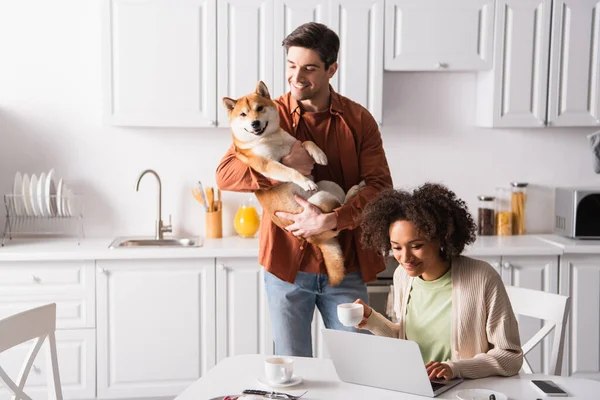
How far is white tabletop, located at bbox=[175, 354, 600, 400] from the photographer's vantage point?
183 cm

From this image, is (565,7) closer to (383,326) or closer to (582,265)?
(582,265)

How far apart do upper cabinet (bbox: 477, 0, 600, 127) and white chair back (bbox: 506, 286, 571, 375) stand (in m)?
1.62

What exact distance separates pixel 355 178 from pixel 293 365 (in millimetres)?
829

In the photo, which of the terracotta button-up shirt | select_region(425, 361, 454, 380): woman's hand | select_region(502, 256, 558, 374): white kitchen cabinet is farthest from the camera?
select_region(502, 256, 558, 374): white kitchen cabinet

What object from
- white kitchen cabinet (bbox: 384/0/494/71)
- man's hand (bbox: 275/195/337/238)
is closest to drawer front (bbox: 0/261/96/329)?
man's hand (bbox: 275/195/337/238)

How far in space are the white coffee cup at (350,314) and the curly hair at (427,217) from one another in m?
0.28

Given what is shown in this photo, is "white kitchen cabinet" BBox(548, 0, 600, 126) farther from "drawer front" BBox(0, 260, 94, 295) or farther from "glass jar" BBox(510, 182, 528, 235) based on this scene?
"drawer front" BBox(0, 260, 94, 295)

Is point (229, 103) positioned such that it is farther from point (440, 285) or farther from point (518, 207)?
point (518, 207)

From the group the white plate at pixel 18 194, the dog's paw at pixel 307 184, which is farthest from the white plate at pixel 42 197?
the dog's paw at pixel 307 184

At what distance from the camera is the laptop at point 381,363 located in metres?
1.76

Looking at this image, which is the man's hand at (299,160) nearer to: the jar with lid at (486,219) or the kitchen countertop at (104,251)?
the kitchen countertop at (104,251)

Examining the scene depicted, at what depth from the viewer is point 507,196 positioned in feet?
14.2

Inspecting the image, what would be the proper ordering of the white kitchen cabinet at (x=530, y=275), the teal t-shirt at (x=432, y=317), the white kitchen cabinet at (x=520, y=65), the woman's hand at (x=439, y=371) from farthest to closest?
the white kitchen cabinet at (x=520, y=65) → the white kitchen cabinet at (x=530, y=275) → the teal t-shirt at (x=432, y=317) → the woman's hand at (x=439, y=371)

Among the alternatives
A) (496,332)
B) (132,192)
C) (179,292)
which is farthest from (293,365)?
(132,192)
